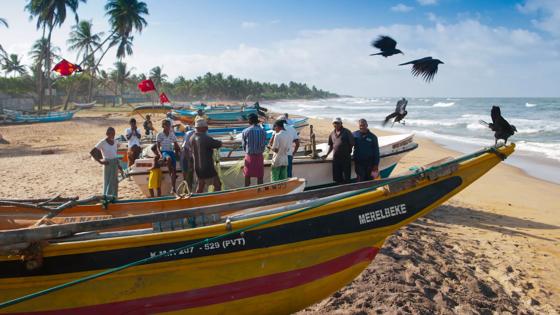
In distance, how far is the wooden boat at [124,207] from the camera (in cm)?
423

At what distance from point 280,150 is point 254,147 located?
49 centimetres

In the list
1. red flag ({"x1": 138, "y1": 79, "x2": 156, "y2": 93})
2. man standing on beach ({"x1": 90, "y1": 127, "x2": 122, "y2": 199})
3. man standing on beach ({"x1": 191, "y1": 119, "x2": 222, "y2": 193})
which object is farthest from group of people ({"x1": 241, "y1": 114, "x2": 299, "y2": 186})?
red flag ({"x1": 138, "y1": 79, "x2": 156, "y2": 93})

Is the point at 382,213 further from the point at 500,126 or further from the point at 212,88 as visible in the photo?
the point at 212,88

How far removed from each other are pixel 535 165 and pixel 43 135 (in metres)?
22.8

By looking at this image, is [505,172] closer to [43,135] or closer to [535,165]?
[535,165]

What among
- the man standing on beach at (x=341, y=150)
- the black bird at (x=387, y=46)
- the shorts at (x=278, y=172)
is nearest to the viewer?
the black bird at (x=387, y=46)

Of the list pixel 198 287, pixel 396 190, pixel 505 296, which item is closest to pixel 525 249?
pixel 505 296

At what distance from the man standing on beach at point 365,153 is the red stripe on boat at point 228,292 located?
314 cm

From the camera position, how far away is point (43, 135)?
818 inches

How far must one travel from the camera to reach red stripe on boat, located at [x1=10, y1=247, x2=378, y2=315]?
3.09 m

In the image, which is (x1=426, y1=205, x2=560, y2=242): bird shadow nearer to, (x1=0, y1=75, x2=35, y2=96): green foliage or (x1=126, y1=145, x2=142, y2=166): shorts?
(x1=126, y1=145, x2=142, y2=166): shorts

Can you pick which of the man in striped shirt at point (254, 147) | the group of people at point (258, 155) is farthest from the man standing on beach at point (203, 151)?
the man in striped shirt at point (254, 147)

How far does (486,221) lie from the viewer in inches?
276

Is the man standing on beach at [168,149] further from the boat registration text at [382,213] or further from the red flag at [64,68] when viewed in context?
the red flag at [64,68]
